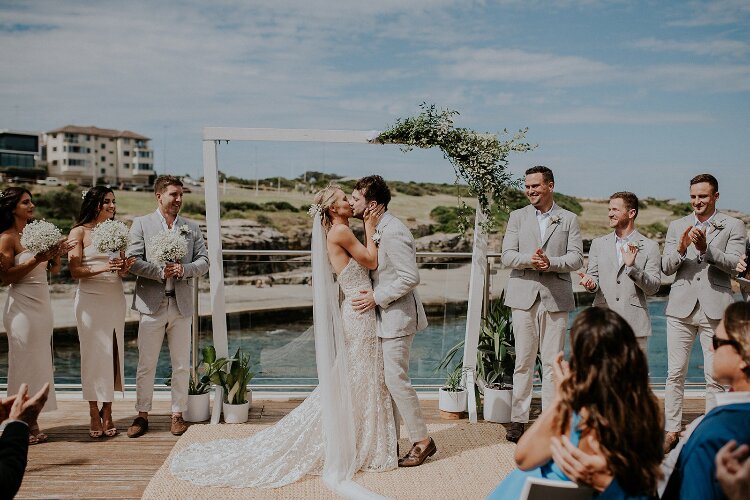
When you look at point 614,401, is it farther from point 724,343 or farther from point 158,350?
point 158,350

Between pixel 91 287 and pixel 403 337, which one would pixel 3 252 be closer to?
pixel 91 287

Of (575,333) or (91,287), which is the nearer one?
(575,333)

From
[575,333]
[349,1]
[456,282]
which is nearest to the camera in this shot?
[575,333]

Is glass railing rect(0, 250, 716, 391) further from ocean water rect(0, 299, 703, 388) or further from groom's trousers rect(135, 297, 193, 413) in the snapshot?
groom's trousers rect(135, 297, 193, 413)

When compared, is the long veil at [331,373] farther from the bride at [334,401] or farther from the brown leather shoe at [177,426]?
the brown leather shoe at [177,426]

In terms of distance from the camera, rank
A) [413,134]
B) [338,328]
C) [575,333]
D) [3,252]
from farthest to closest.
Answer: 1. [413,134]
2. [3,252]
3. [338,328]
4. [575,333]

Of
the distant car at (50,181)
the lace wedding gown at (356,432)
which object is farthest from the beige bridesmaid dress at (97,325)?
the distant car at (50,181)

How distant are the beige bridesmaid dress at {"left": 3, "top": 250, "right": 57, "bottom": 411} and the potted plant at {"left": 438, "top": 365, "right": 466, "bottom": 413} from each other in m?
2.76

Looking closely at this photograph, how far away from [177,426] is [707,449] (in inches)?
151

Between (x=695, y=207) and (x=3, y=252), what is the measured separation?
4.49 metres

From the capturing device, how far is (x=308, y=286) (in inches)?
236

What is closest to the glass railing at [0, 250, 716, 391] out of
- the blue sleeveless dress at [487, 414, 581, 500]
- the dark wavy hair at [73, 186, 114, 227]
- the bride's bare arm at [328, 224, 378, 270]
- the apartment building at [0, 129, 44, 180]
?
the dark wavy hair at [73, 186, 114, 227]

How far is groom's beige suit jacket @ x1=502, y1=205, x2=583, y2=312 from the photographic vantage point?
4852mm

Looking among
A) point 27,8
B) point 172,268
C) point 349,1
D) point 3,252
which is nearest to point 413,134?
point 172,268
